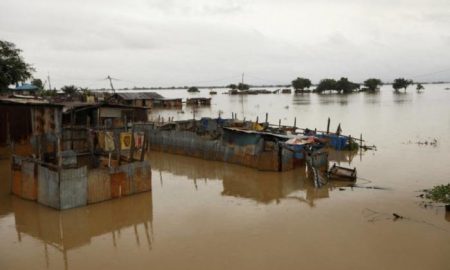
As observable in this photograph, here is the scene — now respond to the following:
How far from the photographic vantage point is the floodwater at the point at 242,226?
372 inches

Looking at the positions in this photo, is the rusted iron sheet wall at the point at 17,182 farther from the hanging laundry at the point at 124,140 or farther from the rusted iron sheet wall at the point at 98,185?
the hanging laundry at the point at 124,140

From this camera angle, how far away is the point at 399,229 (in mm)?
11188

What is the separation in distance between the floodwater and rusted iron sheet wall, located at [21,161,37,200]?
38 centimetres

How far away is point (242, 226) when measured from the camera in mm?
11547

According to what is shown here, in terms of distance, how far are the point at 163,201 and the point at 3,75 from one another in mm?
18170

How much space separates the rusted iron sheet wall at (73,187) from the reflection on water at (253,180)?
196 inches

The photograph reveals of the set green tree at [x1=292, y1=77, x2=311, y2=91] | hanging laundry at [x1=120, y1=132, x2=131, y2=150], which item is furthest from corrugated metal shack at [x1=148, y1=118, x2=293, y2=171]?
green tree at [x1=292, y1=77, x2=311, y2=91]

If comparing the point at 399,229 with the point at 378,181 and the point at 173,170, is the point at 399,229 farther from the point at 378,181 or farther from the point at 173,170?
the point at 173,170

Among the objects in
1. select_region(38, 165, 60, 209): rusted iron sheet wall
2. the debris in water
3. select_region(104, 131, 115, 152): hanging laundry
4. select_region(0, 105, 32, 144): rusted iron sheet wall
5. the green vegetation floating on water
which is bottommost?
the green vegetation floating on water

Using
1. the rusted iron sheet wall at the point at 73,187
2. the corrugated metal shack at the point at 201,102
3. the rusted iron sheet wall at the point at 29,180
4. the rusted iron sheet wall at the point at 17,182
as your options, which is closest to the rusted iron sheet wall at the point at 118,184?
the rusted iron sheet wall at the point at 73,187

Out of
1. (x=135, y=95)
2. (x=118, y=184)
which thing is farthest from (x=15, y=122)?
(x=135, y=95)

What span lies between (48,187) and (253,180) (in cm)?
804

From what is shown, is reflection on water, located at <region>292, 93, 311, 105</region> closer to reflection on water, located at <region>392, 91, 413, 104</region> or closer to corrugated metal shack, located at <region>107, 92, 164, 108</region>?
reflection on water, located at <region>392, 91, 413, 104</region>

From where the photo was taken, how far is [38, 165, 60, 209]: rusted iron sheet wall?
40.0 feet
